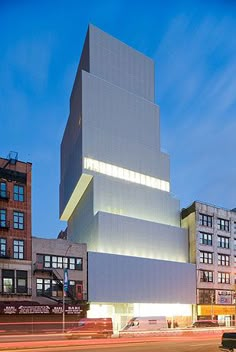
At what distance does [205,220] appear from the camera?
300ft

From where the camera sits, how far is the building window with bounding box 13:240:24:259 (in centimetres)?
6617

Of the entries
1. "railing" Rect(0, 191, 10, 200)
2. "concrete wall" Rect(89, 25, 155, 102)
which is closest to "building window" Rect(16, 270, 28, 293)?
"railing" Rect(0, 191, 10, 200)

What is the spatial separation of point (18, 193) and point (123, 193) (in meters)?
23.4

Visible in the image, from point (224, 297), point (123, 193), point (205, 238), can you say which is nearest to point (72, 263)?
point (123, 193)

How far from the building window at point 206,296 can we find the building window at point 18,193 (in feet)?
126

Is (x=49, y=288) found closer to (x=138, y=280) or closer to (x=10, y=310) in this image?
→ (x=10, y=310)

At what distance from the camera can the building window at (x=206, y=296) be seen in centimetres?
8802

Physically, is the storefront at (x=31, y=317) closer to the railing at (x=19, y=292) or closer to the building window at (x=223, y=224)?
the railing at (x=19, y=292)

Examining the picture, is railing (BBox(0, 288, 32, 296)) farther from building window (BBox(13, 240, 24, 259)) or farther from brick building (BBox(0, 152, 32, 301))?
building window (BBox(13, 240, 24, 259))

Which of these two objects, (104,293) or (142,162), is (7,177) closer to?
(104,293)

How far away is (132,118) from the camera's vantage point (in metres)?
92.3

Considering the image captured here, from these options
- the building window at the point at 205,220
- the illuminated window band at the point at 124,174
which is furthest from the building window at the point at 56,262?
the building window at the point at 205,220

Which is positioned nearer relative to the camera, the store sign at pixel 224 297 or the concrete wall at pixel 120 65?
the store sign at pixel 224 297

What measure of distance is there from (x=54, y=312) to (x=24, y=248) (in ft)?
30.9
